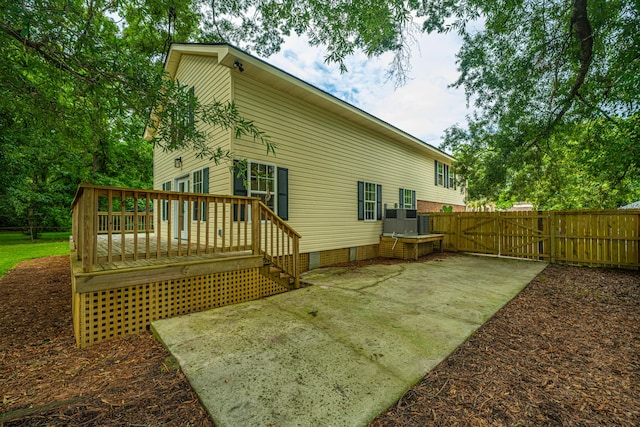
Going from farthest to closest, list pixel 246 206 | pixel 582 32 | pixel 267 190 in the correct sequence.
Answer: pixel 267 190, pixel 582 32, pixel 246 206

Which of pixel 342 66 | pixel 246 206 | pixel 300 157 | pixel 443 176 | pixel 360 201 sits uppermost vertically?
pixel 342 66

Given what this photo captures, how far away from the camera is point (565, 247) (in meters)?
7.72

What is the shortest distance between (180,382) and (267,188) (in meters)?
4.23

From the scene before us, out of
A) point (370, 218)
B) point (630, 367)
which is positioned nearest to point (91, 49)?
point (630, 367)

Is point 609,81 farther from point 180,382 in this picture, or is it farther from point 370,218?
point 180,382

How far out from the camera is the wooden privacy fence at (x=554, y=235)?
685cm

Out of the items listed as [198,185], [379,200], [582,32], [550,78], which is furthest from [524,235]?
[198,185]

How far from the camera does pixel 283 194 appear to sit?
616 cm

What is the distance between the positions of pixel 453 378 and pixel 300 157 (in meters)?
5.64

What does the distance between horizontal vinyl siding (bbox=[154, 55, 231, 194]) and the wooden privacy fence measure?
880 centimetres

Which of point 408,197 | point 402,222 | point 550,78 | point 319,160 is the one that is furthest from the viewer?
point 408,197

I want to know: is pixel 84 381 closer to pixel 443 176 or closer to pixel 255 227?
pixel 255 227

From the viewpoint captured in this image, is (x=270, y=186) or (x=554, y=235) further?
(x=554, y=235)

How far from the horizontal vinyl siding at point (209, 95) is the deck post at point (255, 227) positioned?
4.50 ft
